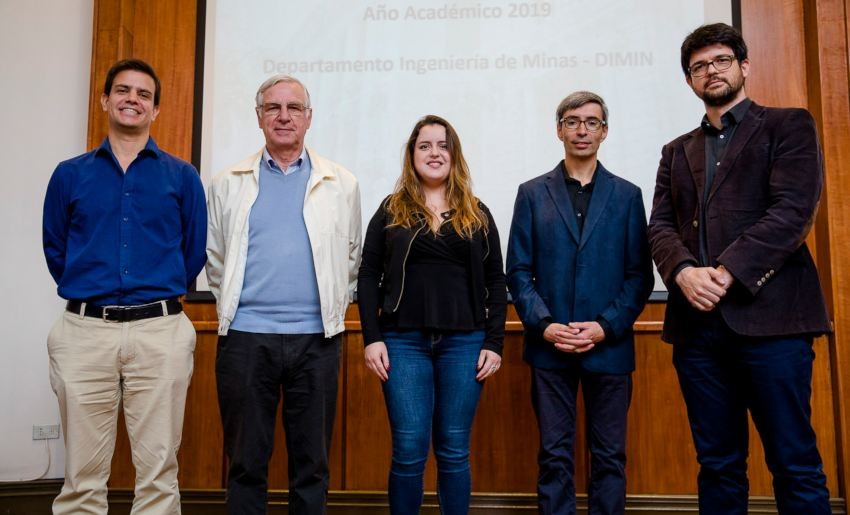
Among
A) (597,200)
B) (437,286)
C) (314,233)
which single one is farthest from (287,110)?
(597,200)

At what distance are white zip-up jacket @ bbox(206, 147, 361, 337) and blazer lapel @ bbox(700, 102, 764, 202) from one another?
3.88 feet

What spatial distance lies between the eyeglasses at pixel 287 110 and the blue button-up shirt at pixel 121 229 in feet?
1.19

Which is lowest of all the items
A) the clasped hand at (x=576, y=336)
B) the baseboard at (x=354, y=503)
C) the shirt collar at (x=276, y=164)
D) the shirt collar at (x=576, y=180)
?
the baseboard at (x=354, y=503)

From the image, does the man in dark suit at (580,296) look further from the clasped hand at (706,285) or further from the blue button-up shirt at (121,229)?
the blue button-up shirt at (121,229)

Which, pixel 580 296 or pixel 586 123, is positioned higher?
pixel 586 123

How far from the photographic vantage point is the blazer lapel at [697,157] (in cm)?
189

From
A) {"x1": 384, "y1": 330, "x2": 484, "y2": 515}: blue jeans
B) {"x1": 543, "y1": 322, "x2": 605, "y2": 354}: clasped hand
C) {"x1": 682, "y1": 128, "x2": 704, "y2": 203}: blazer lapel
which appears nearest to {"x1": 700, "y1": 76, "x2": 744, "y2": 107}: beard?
{"x1": 682, "y1": 128, "x2": 704, "y2": 203}: blazer lapel

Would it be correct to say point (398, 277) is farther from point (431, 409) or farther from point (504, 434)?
point (504, 434)

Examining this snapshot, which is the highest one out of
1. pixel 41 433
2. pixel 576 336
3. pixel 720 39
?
pixel 720 39

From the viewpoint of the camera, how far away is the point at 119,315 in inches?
78.7

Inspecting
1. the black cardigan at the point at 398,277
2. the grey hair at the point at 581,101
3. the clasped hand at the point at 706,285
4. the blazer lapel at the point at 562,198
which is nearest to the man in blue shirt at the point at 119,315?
the black cardigan at the point at 398,277

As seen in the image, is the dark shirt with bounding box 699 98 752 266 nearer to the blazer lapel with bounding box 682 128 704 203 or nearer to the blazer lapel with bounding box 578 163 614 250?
the blazer lapel with bounding box 682 128 704 203

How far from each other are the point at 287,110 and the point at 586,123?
103 centimetres

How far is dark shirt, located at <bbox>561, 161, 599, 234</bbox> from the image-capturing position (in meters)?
2.17
